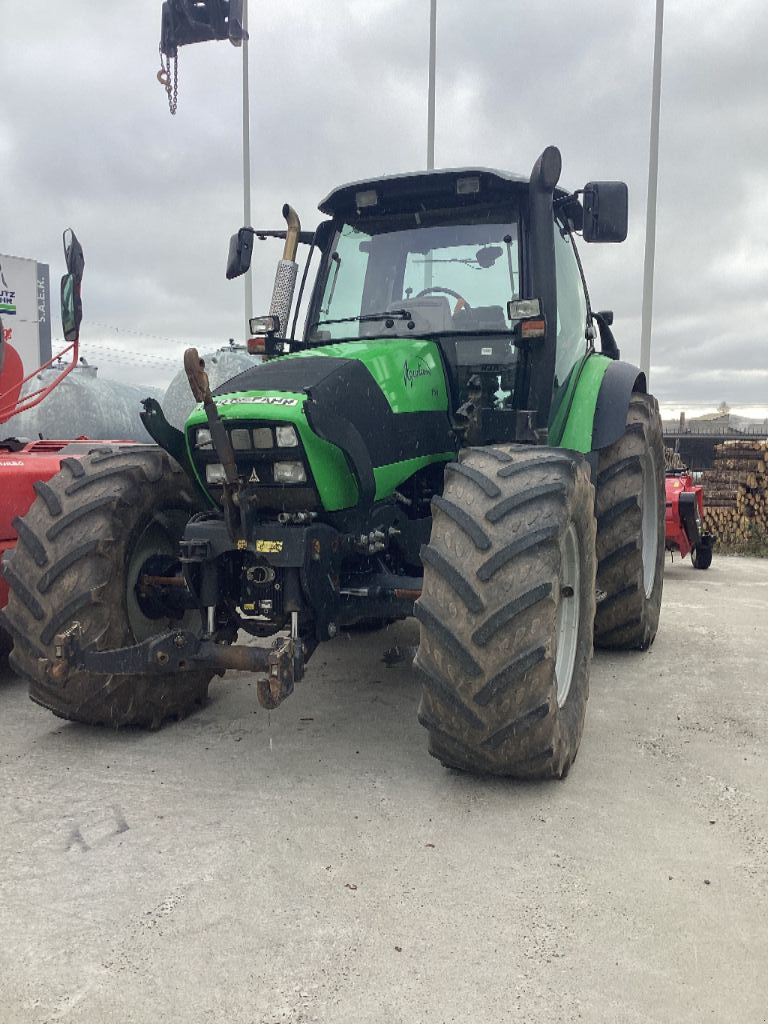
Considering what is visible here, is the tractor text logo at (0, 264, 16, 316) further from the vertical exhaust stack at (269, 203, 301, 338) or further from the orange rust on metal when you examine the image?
the orange rust on metal

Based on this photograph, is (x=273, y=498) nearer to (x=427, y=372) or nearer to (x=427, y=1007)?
(x=427, y=372)

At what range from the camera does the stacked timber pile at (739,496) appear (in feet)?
39.1

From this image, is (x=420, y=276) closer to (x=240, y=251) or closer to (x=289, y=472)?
(x=240, y=251)

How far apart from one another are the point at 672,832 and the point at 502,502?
4.07 feet

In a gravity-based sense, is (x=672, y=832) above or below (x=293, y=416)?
below

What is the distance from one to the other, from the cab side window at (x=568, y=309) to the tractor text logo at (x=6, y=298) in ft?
25.1

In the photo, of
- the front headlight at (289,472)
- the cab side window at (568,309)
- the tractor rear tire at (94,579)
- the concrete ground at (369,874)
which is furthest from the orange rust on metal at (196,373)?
the cab side window at (568,309)

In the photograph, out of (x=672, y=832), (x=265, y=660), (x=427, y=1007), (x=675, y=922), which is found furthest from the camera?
(x=265, y=660)

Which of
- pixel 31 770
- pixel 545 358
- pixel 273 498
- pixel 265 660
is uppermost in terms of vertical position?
pixel 545 358

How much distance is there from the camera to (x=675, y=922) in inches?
94.7

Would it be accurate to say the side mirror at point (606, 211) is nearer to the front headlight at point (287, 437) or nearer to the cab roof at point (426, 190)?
the cab roof at point (426, 190)

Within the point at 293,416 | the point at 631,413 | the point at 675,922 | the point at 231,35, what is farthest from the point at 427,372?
the point at 231,35

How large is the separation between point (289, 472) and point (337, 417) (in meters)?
0.28

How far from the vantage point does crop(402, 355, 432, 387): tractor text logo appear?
12.5ft
